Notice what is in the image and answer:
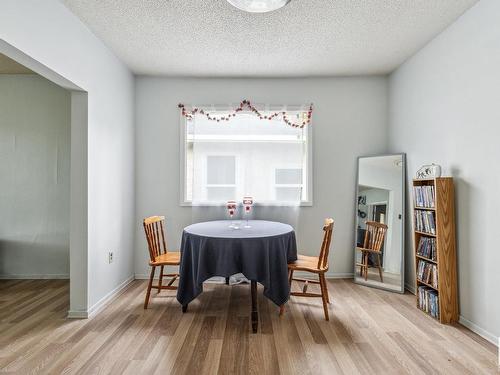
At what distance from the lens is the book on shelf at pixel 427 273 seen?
2920 millimetres

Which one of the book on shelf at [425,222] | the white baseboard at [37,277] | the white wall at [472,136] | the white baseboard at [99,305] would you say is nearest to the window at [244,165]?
the white baseboard at [99,305]

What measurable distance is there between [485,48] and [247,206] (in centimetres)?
254

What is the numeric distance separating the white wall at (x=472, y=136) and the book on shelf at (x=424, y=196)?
0.73ft

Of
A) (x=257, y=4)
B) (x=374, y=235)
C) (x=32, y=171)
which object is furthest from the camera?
(x=32, y=171)

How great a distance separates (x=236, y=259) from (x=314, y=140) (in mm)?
2193

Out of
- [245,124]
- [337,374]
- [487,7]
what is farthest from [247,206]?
[487,7]

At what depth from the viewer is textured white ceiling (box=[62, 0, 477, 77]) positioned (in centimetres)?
267

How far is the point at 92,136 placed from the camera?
10.1 ft

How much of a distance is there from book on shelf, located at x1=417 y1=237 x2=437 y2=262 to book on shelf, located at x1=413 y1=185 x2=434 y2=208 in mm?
323

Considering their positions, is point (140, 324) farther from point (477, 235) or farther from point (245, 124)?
point (477, 235)

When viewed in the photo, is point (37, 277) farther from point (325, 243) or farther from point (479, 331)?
point (479, 331)

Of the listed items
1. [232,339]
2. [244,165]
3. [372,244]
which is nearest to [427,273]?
[372,244]

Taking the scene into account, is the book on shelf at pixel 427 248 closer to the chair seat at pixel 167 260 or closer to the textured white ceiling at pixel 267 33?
the textured white ceiling at pixel 267 33

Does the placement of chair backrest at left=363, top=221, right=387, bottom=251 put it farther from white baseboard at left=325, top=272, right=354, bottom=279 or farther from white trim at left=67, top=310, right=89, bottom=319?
white trim at left=67, top=310, right=89, bottom=319
